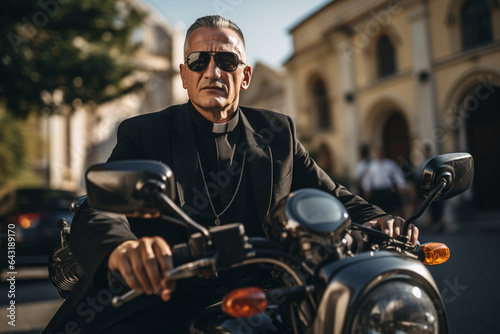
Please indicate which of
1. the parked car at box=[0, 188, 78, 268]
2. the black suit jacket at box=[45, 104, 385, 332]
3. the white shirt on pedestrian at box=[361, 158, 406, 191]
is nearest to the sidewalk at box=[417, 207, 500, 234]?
the white shirt on pedestrian at box=[361, 158, 406, 191]

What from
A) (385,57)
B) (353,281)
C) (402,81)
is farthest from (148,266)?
(385,57)

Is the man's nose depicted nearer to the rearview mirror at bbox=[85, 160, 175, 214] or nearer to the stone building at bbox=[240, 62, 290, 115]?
the rearview mirror at bbox=[85, 160, 175, 214]

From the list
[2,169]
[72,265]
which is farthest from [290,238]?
[2,169]

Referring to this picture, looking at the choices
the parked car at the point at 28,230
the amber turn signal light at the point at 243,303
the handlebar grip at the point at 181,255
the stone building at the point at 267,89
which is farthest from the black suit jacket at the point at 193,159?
the stone building at the point at 267,89

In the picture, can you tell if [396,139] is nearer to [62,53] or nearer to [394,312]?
[62,53]

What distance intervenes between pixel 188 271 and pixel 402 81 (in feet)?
54.8

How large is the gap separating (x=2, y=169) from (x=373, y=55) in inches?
552

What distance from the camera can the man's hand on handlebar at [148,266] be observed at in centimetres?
102

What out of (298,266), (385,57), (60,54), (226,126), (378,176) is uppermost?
(385,57)

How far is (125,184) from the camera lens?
1034 mm

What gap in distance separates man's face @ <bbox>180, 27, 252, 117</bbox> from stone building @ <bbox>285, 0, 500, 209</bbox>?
13.0m

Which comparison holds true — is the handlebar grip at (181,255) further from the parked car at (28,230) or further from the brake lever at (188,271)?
the parked car at (28,230)

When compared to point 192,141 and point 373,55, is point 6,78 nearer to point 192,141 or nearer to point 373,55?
point 192,141

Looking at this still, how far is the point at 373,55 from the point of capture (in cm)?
1794
